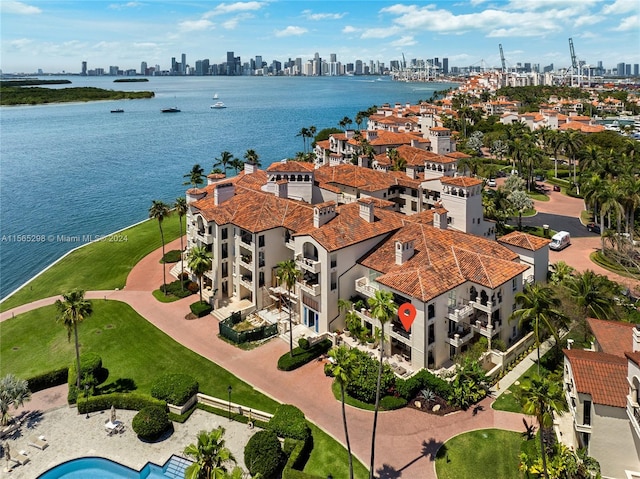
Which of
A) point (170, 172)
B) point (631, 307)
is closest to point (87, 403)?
point (631, 307)

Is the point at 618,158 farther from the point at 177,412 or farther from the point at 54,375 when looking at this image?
the point at 54,375

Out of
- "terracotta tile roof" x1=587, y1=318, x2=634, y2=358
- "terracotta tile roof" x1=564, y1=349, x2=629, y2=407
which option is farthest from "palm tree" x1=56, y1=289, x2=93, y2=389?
"terracotta tile roof" x1=587, y1=318, x2=634, y2=358

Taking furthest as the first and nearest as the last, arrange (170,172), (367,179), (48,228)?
(170,172) < (48,228) < (367,179)

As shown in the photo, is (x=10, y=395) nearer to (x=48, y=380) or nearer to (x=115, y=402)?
(x=48, y=380)

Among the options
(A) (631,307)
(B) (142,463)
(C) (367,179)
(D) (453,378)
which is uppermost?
(C) (367,179)

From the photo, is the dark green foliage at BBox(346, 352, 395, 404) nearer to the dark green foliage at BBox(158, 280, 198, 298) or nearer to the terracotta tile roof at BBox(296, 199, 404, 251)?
the terracotta tile roof at BBox(296, 199, 404, 251)

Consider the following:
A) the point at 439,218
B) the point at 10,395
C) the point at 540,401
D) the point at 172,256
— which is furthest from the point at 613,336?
the point at 172,256

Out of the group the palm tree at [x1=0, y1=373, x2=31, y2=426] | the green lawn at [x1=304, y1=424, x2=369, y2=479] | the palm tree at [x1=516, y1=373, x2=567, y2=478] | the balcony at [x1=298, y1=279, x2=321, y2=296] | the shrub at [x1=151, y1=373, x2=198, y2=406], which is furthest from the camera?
the balcony at [x1=298, y1=279, x2=321, y2=296]
